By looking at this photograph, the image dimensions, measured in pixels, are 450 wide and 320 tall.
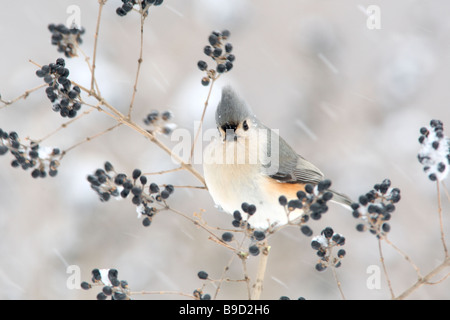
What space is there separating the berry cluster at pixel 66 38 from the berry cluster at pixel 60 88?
0.06 m

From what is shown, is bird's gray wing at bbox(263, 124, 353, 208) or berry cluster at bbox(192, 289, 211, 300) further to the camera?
bird's gray wing at bbox(263, 124, 353, 208)

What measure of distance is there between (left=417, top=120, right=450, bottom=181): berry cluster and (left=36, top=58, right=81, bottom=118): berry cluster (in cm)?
128

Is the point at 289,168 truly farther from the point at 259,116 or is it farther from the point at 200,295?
the point at 259,116

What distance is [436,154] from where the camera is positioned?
5.02 feet

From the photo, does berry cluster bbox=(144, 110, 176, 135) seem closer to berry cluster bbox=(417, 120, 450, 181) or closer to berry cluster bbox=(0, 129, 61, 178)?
berry cluster bbox=(0, 129, 61, 178)

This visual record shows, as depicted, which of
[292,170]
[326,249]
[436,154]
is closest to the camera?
[436,154]

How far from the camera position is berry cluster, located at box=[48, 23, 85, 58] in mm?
1652

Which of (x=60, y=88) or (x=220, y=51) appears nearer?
(x=60, y=88)

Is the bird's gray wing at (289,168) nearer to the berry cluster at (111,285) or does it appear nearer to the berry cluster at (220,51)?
the berry cluster at (220,51)

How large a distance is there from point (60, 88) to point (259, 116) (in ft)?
12.0

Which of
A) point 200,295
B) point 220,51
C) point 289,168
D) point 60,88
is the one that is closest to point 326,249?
point 200,295

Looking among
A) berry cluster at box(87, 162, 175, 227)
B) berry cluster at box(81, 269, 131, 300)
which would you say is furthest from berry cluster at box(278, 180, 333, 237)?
berry cluster at box(81, 269, 131, 300)
